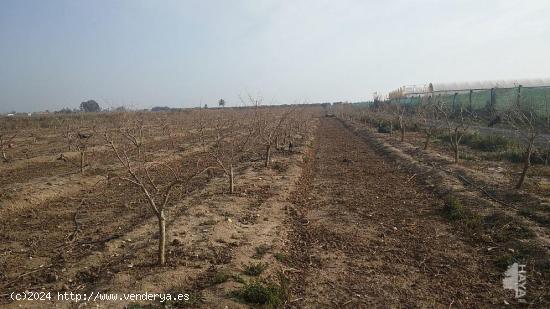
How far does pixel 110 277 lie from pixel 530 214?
7.81 m

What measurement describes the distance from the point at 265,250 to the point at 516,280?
12.1ft

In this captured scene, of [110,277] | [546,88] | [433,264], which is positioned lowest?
[433,264]

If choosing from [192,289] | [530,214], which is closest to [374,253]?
[192,289]

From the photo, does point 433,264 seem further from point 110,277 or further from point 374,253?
point 110,277

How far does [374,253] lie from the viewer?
6680 millimetres

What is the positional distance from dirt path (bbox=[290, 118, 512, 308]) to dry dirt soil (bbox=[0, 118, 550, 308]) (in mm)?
19

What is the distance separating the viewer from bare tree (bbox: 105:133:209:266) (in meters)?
5.33

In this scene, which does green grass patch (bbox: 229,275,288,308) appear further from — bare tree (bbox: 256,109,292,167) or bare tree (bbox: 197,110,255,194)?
bare tree (bbox: 256,109,292,167)

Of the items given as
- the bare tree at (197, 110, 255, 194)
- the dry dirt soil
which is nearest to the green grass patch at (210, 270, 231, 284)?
the dry dirt soil

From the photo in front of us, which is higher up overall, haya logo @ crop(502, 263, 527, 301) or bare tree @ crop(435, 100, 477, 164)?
bare tree @ crop(435, 100, 477, 164)

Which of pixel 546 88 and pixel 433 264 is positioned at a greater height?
pixel 546 88

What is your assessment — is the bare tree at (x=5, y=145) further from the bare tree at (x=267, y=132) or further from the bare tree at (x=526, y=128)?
the bare tree at (x=526, y=128)

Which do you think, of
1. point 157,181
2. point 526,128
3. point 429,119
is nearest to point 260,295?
point 157,181

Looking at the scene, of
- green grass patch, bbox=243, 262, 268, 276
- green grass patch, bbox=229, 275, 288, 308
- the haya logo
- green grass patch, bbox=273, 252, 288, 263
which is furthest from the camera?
green grass patch, bbox=273, 252, 288, 263
